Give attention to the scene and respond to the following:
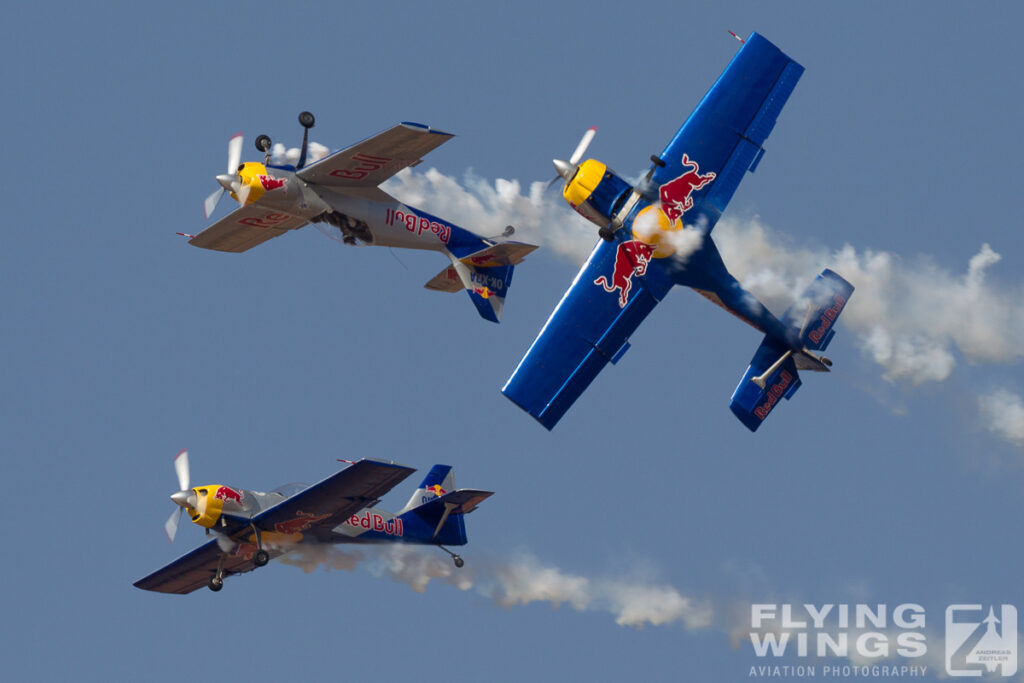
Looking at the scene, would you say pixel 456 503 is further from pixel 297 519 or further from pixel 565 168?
pixel 565 168

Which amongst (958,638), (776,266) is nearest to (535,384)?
(776,266)

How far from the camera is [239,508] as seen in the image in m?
43.9

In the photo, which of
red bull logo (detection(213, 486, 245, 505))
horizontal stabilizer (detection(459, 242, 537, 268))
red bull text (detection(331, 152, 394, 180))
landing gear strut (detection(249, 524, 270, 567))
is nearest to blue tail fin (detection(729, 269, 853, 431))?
horizontal stabilizer (detection(459, 242, 537, 268))

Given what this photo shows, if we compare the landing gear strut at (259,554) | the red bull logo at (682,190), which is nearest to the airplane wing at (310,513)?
the landing gear strut at (259,554)

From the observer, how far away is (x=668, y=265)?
44.8m

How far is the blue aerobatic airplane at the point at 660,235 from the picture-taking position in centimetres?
4416

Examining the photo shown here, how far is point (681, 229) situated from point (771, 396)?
4534mm

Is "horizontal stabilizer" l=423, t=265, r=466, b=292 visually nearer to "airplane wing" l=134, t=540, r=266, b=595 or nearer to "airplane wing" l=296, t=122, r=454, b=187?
"airplane wing" l=296, t=122, r=454, b=187

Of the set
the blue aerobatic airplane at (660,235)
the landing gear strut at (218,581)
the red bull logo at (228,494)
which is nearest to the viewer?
the red bull logo at (228,494)

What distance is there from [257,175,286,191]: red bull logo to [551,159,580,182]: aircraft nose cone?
5.53 m

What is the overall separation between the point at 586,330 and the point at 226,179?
7889 millimetres

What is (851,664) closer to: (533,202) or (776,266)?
(776,266)

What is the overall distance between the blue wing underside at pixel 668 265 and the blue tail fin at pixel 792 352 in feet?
7.39

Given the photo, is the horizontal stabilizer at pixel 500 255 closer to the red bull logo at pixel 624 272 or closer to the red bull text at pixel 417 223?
the red bull text at pixel 417 223
